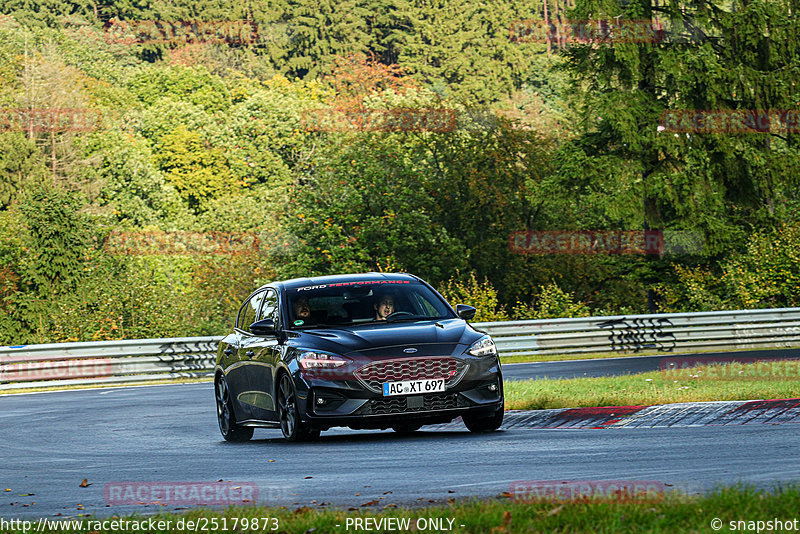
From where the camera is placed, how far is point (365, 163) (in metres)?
46.7

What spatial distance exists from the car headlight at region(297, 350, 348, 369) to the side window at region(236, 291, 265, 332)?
2214mm

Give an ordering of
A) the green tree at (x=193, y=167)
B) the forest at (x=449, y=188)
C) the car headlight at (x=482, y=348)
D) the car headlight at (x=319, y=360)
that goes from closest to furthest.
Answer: the car headlight at (x=319, y=360), the car headlight at (x=482, y=348), the forest at (x=449, y=188), the green tree at (x=193, y=167)

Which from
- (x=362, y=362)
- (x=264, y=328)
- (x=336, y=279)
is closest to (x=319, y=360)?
(x=362, y=362)

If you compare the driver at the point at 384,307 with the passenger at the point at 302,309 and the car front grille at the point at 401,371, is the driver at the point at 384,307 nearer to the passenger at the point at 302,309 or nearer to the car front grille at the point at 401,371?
the passenger at the point at 302,309

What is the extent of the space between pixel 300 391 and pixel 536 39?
9691cm

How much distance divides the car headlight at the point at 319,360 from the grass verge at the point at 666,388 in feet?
11.3

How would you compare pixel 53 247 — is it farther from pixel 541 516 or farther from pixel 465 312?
pixel 541 516

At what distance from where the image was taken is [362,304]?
13.8 m

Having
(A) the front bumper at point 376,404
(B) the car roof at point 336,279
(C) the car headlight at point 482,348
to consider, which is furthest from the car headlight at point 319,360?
(B) the car roof at point 336,279

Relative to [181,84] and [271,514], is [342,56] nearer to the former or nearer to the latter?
[181,84]

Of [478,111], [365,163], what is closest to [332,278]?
[365,163]

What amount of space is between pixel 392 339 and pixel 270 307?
7.15 ft

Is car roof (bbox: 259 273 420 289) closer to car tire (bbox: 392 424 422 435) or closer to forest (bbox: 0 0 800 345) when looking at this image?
car tire (bbox: 392 424 422 435)

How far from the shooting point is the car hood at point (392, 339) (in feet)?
41.3
